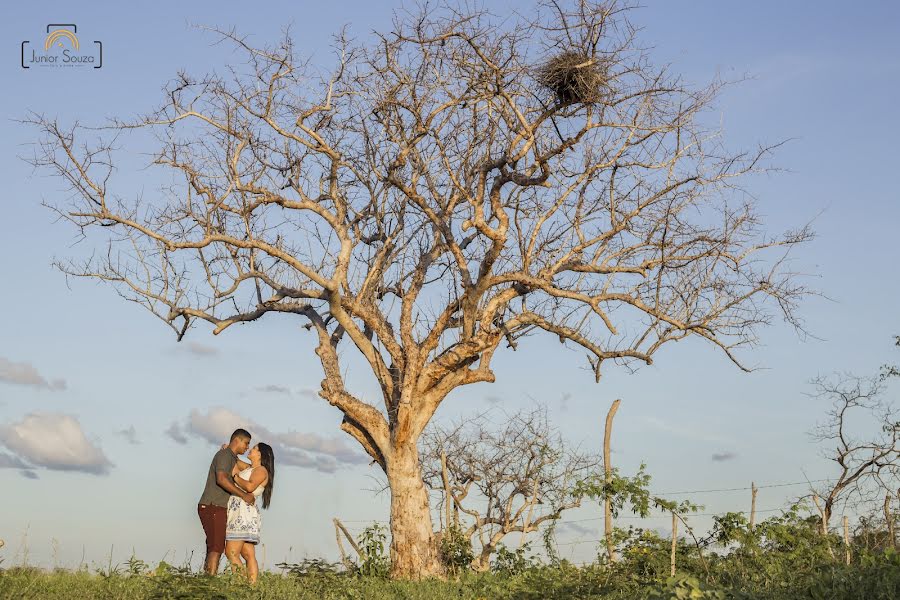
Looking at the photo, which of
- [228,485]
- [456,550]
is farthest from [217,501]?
[456,550]

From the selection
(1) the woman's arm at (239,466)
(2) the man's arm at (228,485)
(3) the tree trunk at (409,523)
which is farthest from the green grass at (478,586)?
(1) the woman's arm at (239,466)

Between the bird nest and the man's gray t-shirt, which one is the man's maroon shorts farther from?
the bird nest

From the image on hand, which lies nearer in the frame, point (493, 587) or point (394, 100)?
point (493, 587)

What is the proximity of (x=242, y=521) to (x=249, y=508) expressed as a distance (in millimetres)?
186

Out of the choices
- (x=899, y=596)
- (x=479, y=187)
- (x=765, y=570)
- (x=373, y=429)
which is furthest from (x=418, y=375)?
(x=899, y=596)

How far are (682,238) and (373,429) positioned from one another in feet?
19.6

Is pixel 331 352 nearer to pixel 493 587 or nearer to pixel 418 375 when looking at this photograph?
pixel 418 375

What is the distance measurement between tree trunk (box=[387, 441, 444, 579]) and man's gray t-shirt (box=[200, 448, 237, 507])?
3828mm

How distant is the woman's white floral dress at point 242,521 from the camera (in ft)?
40.9

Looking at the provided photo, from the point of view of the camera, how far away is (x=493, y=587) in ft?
39.0

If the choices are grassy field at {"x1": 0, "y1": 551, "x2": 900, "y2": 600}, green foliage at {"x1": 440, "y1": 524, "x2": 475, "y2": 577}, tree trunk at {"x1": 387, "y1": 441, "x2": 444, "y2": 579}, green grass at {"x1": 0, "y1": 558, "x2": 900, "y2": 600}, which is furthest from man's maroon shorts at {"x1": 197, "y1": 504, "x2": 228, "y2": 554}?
green foliage at {"x1": 440, "y1": 524, "x2": 475, "y2": 577}

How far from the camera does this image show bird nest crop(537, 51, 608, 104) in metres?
14.1

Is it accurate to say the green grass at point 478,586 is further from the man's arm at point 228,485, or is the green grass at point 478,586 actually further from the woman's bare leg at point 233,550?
the man's arm at point 228,485

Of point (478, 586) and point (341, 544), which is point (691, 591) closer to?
point (478, 586)
